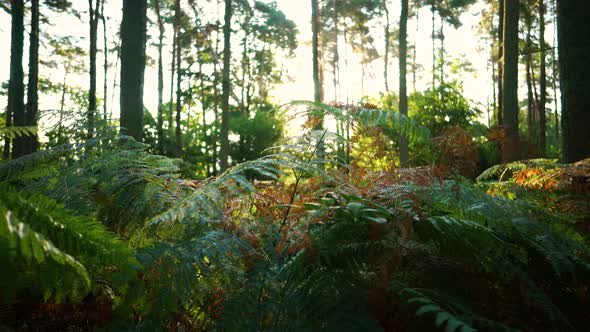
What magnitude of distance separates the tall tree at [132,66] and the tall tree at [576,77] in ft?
14.0

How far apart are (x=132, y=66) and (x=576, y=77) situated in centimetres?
454

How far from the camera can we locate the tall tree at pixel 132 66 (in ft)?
17.0

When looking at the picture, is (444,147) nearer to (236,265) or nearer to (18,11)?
(236,265)

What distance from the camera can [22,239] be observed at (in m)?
0.79

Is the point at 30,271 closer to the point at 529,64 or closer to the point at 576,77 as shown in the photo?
the point at 576,77

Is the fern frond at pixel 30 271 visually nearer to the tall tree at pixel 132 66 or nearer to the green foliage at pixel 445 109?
the tall tree at pixel 132 66

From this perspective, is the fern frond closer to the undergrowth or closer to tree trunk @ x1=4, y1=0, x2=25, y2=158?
the undergrowth

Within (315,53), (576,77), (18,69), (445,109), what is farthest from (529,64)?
(18,69)

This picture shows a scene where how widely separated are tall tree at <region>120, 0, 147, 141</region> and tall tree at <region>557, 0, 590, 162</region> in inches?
168

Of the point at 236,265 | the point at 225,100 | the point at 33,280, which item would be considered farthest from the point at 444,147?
the point at 225,100

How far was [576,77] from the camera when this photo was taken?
373 cm

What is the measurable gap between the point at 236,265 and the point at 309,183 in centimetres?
50

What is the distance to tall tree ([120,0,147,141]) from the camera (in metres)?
5.19

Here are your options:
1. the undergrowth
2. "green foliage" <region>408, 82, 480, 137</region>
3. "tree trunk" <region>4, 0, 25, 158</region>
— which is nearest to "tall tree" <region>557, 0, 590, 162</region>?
the undergrowth
